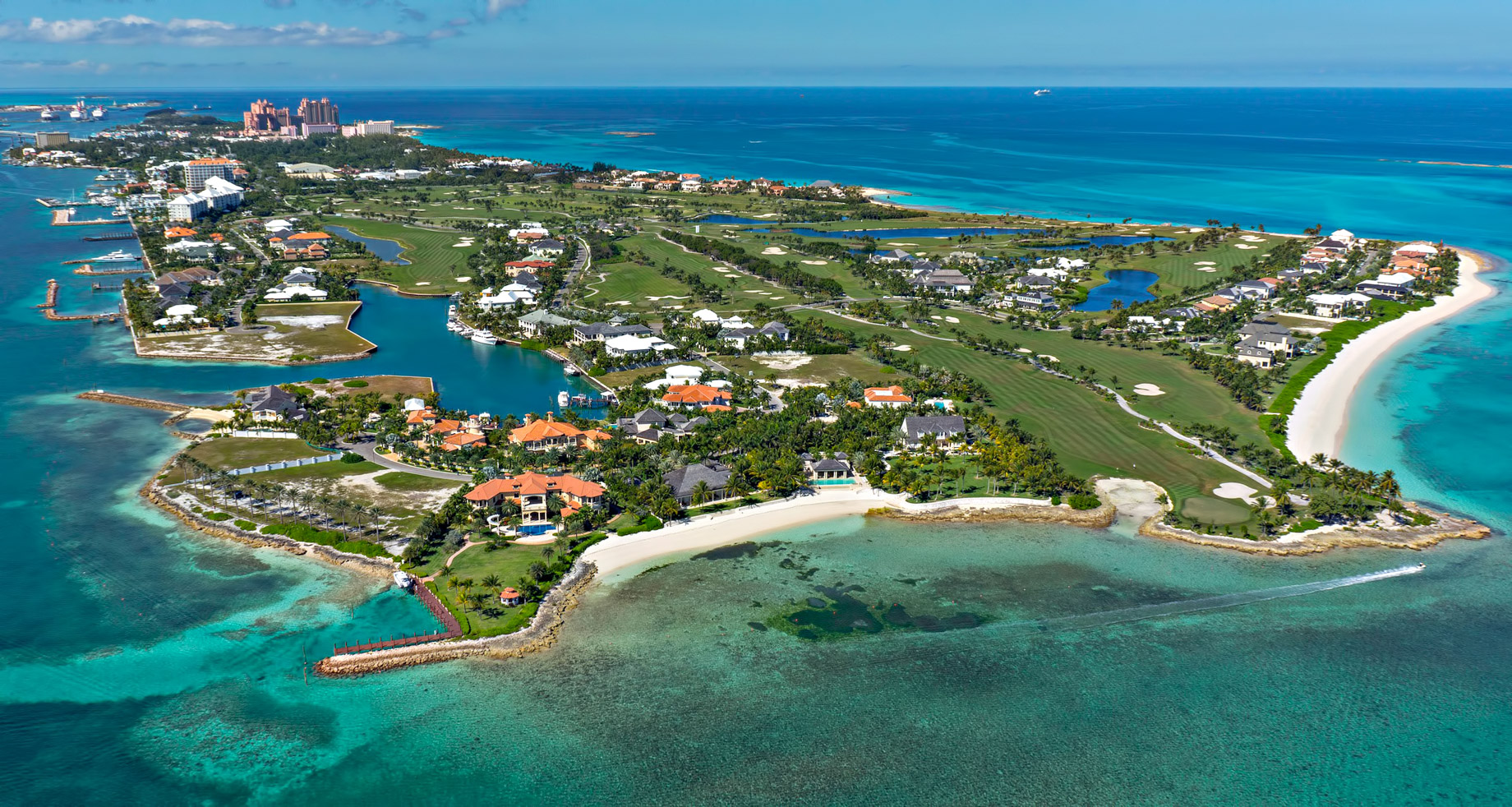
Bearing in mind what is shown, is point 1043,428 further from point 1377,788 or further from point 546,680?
point 546,680

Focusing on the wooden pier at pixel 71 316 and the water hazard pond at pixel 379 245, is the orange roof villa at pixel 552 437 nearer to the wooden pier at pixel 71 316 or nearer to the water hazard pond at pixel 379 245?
the wooden pier at pixel 71 316

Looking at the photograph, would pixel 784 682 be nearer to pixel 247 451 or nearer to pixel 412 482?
pixel 412 482

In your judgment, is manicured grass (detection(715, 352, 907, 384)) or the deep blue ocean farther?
manicured grass (detection(715, 352, 907, 384))

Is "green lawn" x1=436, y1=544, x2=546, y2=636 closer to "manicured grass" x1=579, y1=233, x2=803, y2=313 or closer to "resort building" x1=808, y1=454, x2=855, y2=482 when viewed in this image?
"resort building" x1=808, y1=454, x2=855, y2=482

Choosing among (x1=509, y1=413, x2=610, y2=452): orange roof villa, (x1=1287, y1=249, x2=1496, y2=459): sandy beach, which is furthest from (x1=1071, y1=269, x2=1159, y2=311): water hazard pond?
(x1=509, y1=413, x2=610, y2=452): orange roof villa

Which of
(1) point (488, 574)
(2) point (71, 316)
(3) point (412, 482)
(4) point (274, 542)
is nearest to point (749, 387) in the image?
(3) point (412, 482)

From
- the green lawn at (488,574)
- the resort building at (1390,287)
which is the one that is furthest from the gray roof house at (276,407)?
the resort building at (1390,287)
